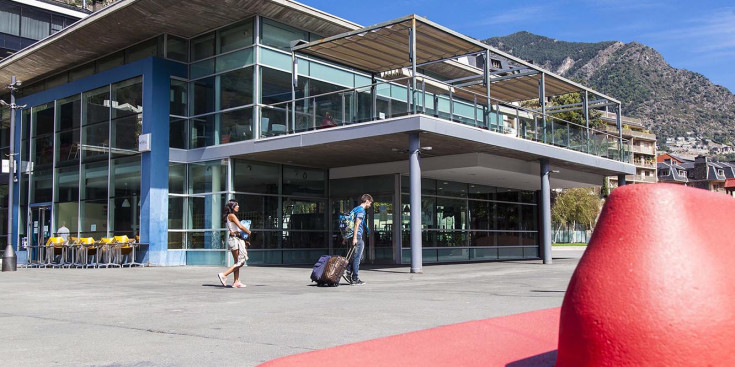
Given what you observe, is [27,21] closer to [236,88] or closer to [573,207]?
[236,88]

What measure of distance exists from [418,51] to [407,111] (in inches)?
199

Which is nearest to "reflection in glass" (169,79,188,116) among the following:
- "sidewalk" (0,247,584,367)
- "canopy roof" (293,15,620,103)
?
"canopy roof" (293,15,620,103)

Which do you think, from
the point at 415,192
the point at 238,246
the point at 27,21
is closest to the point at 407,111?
the point at 415,192

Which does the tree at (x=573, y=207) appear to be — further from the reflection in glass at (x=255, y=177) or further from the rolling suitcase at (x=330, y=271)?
the rolling suitcase at (x=330, y=271)

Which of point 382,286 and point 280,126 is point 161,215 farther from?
point 382,286

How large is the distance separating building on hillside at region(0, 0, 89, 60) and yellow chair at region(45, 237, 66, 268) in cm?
1910

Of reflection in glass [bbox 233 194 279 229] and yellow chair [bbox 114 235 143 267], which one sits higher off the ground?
reflection in glass [bbox 233 194 279 229]

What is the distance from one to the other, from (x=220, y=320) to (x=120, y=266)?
15727 millimetres

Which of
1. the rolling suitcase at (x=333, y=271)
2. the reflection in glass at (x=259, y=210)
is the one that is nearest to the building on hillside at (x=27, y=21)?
the reflection in glass at (x=259, y=210)

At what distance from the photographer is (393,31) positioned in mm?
19781

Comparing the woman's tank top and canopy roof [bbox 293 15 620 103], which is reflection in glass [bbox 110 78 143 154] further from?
the woman's tank top

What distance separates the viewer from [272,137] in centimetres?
2088

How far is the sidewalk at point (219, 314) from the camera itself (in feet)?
19.6

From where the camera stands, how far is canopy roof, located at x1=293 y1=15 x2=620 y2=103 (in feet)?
64.0
